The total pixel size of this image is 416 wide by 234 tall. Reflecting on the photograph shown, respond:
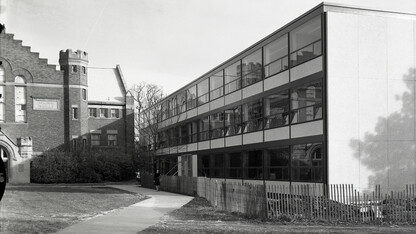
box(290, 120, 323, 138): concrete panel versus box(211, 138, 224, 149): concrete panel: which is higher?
box(290, 120, 323, 138): concrete panel

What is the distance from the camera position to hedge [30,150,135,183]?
166 ft

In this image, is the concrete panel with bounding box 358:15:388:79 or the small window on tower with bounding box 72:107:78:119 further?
the small window on tower with bounding box 72:107:78:119

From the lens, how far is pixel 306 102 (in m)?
24.4

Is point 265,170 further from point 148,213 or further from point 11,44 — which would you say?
point 11,44

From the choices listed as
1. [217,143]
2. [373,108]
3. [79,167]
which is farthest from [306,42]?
[79,167]

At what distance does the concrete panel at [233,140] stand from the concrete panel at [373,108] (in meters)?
11.1

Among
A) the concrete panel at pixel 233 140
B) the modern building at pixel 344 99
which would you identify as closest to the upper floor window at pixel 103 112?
the concrete panel at pixel 233 140

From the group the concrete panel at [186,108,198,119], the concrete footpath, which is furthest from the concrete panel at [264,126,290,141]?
the concrete panel at [186,108,198,119]

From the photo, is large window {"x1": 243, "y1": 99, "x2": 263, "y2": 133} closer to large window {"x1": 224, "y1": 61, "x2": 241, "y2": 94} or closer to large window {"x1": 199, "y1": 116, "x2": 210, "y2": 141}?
large window {"x1": 224, "y1": 61, "x2": 241, "y2": 94}

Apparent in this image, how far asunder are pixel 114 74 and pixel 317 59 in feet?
157

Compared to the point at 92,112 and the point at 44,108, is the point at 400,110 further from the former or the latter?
the point at 92,112

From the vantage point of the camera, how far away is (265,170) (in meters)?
28.8

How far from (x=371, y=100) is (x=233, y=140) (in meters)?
12.9

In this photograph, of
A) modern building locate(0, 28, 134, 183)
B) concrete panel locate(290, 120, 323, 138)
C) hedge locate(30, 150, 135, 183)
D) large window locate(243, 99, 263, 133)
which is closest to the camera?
concrete panel locate(290, 120, 323, 138)
